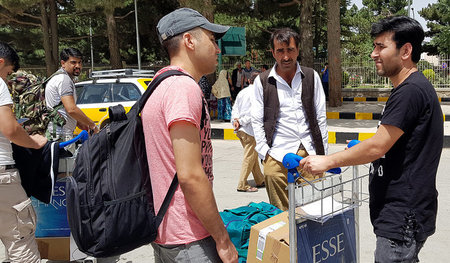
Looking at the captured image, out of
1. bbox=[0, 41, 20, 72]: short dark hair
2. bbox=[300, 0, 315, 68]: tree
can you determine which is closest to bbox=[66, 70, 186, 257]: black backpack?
bbox=[0, 41, 20, 72]: short dark hair

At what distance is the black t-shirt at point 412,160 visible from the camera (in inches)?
77.1

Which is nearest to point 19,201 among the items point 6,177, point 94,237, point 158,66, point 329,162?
point 6,177

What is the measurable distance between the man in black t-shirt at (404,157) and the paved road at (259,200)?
1816 mm

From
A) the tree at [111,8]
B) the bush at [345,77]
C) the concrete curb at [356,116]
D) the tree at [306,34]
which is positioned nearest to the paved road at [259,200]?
the concrete curb at [356,116]

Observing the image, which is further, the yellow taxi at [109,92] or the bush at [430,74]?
the bush at [430,74]

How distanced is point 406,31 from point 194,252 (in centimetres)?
136

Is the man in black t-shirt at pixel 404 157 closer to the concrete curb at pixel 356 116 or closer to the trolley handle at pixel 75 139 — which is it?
the trolley handle at pixel 75 139

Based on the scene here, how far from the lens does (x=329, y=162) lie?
6.72 feet

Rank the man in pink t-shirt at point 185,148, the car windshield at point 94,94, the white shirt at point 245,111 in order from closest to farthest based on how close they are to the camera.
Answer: the man in pink t-shirt at point 185,148, the white shirt at point 245,111, the car windshield at point 94,94

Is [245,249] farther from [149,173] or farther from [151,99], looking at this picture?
[151,99]

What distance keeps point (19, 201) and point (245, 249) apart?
144 cm

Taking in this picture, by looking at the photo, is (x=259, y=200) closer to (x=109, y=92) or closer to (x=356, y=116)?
(x=109, y=92)

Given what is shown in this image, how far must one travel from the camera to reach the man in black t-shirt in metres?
1.96

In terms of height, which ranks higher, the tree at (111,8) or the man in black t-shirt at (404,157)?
the tree at (111,8)
